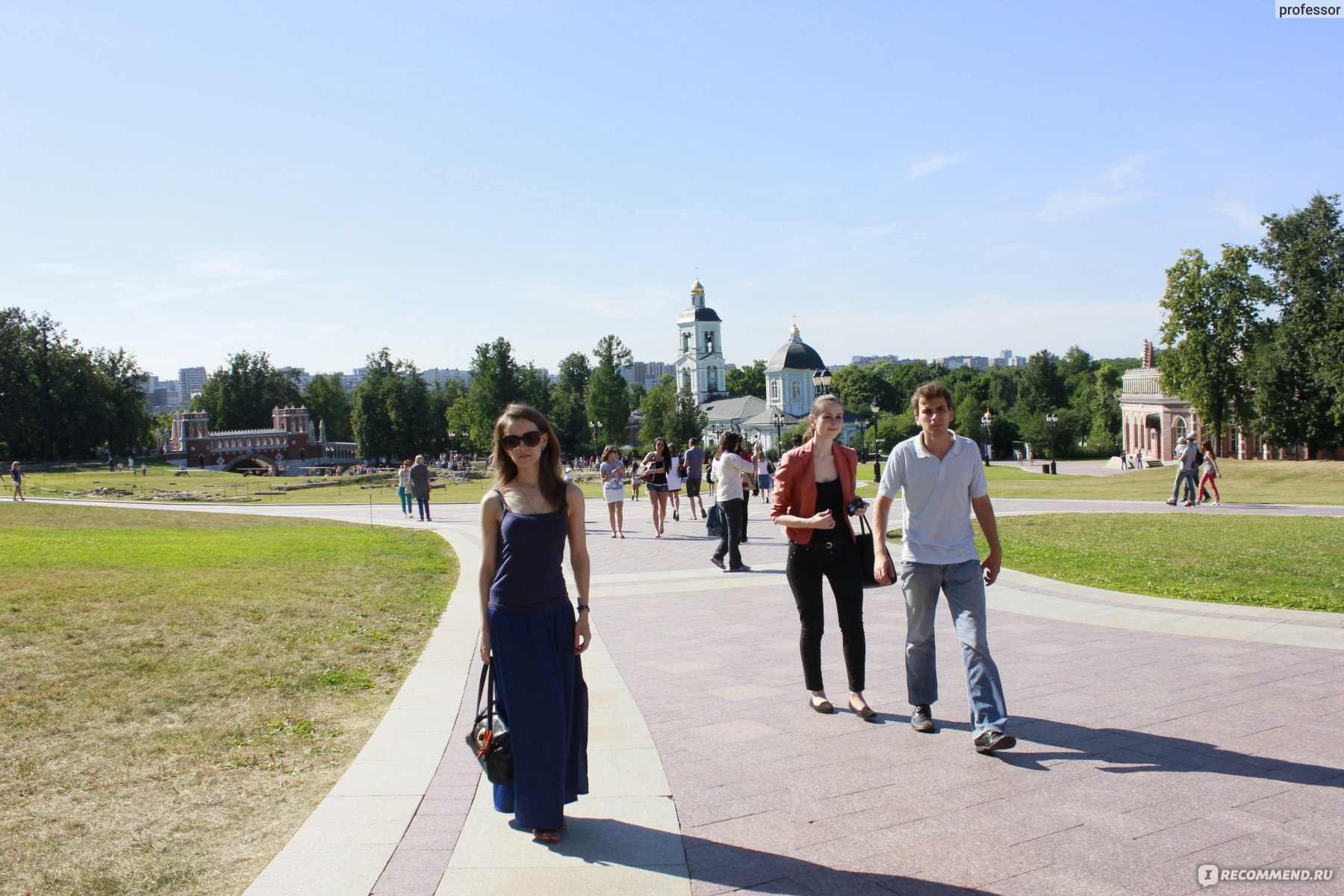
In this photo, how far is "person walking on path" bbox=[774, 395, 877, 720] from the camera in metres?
5.52

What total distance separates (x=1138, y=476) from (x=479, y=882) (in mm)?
38706

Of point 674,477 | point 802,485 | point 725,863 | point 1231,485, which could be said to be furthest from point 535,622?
point 1231,485

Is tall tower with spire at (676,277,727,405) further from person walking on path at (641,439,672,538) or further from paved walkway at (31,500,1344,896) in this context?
paved walkway at (31,500,1344,896)

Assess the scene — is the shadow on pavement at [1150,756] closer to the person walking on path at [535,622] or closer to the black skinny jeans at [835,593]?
the black skinny jeans at [835,593]

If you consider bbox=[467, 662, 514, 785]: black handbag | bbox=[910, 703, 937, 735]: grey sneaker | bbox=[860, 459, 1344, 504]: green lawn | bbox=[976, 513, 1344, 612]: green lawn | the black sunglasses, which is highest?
the black sunglasses

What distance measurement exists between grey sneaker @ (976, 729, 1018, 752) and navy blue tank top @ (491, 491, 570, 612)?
2330 millimetres

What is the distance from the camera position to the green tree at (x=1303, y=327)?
41.4 metres

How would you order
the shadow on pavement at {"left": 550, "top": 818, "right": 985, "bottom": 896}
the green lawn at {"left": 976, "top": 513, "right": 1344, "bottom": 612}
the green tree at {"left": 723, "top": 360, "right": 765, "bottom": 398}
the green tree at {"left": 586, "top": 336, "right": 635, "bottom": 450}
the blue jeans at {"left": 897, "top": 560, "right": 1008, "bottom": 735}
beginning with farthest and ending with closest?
the green tree at {"left": 723, "top": 360, "right": 765, "bottom": 398} → the green tree at {"left": 586, "top": 336, "right": 635, "bottom": 450} → the green lawn at {"left": 976, "top": 513, "right": 1344, "bottom": 612} → the blue jeans at {"left": 897, "top": 560, "right": 1008, "bottom": 735} → the shadow on pavement at {"left": 550, "top": 818, "right": 985, "bottom": 896}

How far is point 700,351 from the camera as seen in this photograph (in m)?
127

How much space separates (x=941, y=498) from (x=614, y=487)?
13032mm

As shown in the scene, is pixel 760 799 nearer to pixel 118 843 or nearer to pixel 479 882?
pixel 479 882

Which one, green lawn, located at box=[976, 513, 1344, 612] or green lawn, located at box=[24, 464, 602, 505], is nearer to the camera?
green lawn, located at box=[976, 513, 1344, 612]

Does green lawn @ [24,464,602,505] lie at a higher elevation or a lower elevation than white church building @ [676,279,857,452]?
lower

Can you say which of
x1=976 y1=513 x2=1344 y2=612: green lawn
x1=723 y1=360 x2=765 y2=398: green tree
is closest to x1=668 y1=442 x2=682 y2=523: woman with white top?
x1=976 y1=513 x2=1344 y2=612: green lawn
